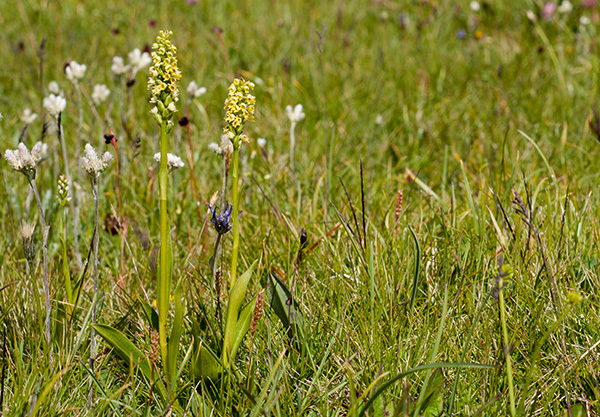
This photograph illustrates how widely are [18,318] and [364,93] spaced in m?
2.72

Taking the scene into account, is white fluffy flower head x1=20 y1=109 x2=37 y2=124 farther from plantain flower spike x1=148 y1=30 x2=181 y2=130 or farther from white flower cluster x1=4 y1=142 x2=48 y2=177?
plantain flower spike x1=148 y1=30 x2=181 y2=130

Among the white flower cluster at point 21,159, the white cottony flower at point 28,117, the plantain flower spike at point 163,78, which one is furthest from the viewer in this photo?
the white cottony flower at point 28,117

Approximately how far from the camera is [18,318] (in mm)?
1714

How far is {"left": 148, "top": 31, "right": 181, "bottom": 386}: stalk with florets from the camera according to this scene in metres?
1.27

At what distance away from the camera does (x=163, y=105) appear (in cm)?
132

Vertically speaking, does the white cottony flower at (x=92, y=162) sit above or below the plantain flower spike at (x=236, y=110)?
below

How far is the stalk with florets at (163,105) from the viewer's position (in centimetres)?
127

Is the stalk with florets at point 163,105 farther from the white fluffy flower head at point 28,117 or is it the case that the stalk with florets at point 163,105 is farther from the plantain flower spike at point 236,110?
the white fluffy flower head at point 28,117

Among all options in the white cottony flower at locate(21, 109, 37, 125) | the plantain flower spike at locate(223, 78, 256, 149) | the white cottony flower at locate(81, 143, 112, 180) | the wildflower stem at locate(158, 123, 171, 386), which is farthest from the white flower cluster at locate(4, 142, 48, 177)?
the white cottony flower at locate(21, 109, 37, 125)

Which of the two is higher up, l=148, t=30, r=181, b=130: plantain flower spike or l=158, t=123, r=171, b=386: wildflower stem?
l=148, t=30, r=181, b=130: plantain flower spike

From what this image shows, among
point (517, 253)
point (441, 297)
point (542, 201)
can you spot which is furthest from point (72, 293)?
point (542, 201)

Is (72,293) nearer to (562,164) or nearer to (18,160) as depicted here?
(18,160)

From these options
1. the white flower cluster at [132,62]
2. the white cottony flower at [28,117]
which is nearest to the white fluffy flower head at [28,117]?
the white cottony flower at [28,117]

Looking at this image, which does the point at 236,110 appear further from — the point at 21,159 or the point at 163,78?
the point at 21,159
